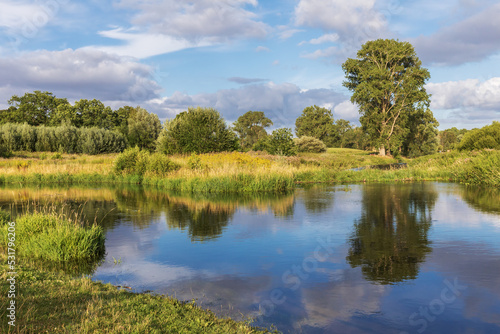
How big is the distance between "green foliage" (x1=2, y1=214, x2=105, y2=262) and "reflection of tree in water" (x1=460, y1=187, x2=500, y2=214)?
14209mm

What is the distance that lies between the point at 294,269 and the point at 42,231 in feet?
20.7

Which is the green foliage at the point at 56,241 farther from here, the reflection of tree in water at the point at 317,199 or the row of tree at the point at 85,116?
the row of tree at the point at 85,116

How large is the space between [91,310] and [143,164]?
86.0 ft

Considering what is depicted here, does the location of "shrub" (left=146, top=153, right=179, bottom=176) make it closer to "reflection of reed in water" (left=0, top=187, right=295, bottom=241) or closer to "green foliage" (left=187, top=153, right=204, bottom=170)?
"green foliage" (left=187, top=153, right=204, bottom=170)

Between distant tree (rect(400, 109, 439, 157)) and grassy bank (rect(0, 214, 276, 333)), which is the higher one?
distant tree (rect(400, 109, 439, 157))

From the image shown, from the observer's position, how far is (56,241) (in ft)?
28.7

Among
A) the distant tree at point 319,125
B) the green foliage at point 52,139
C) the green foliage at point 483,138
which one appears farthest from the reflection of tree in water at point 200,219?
the distant tree at point 319,125

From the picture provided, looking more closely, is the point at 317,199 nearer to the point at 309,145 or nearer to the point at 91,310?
the point at 91,310

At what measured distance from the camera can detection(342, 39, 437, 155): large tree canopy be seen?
57250 millimetres

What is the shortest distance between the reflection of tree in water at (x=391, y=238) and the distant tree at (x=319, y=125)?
7809 cm

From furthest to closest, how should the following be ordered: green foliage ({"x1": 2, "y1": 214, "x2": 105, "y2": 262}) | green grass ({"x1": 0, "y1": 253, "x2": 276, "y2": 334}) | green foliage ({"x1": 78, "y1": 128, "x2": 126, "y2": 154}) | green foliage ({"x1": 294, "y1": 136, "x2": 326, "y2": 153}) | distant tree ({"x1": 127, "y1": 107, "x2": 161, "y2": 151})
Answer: green foliage ({"x1": 294, "y1": 136, "x2": 326, "y2": 153})
distant tree ({"x1": 127, "y1": 107, "x2": 161, "y2": 151})
green foliage ({"x1": 78, "y1": 128, "x2": 126, "y2": 154})
green foliage ({"x1": 2, "y1": 214, "x2": 105, "y2": 262})
green grass ({"x1": 0, "y1": 253, "x2": 276, "y2": 334})

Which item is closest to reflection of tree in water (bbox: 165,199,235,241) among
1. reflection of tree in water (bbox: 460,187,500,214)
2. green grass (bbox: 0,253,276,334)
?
green grass (bbox: 0,253,276,334)

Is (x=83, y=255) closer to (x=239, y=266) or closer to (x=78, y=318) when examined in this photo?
(x=239, y=266)

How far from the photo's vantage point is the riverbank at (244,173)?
23344 millimetres
